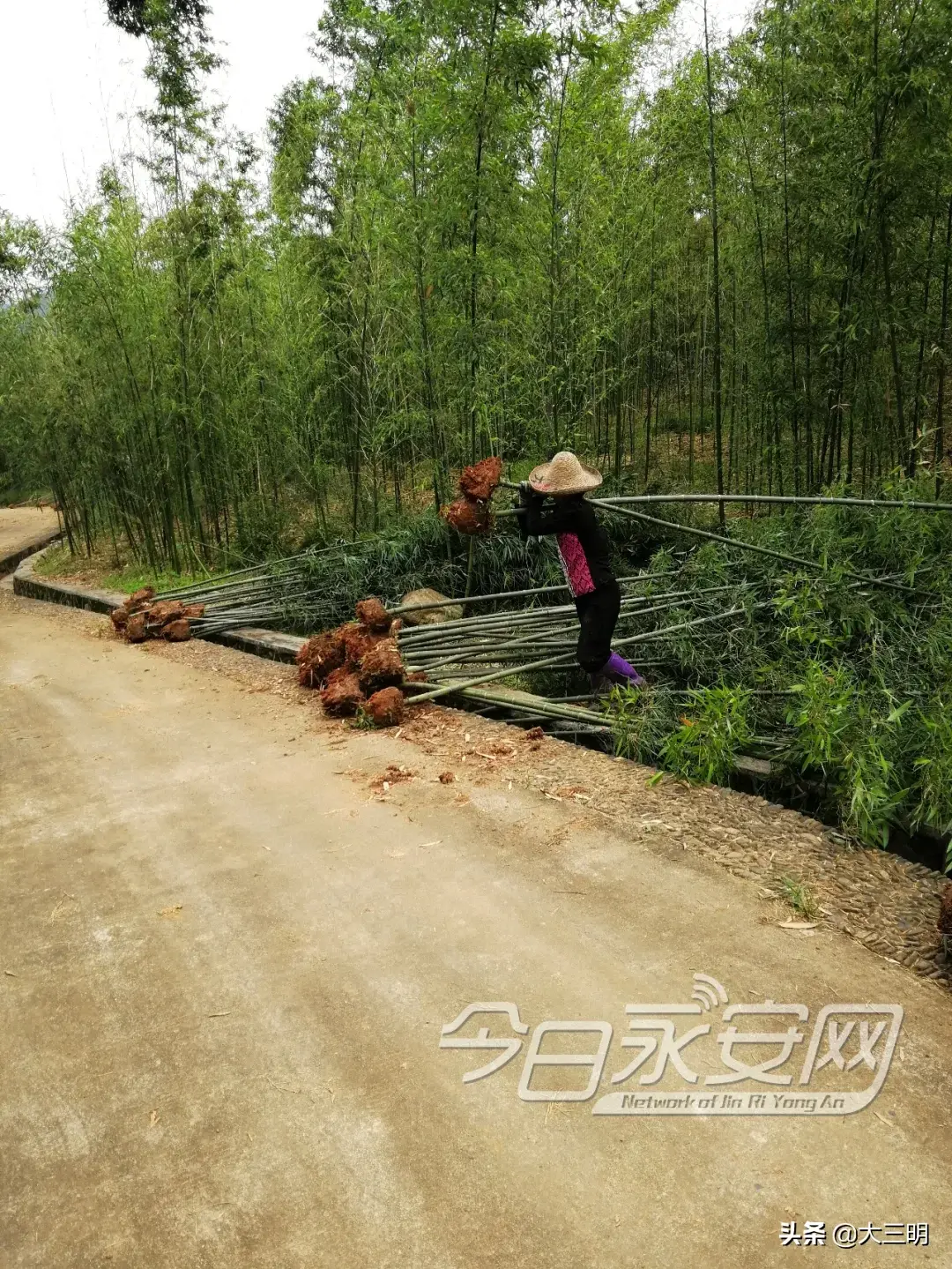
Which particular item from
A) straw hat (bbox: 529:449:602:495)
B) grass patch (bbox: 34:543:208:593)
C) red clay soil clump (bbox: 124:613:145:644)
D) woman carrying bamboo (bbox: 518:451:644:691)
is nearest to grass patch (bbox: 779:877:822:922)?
woman carrying bamboo (bbox: 518:451:644:691)

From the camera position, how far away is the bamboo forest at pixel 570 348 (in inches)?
138

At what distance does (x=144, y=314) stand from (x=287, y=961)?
6428mm

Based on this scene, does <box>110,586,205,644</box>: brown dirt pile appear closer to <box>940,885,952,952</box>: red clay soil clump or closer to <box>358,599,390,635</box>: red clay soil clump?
<box>358,599,390,635</box>: red clay soil clump

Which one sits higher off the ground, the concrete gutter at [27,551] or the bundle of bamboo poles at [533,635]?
the concrete gutter at [27,551]

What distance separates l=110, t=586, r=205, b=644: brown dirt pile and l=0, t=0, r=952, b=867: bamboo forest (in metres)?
0.41

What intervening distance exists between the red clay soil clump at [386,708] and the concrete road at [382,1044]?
0.62 meters

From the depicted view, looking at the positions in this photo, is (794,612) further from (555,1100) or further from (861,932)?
(555,1100)

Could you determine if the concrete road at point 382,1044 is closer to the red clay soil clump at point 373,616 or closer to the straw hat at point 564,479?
the red clay soil clump at point 373,616

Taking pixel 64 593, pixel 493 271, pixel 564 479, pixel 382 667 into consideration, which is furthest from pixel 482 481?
pixel 64 593

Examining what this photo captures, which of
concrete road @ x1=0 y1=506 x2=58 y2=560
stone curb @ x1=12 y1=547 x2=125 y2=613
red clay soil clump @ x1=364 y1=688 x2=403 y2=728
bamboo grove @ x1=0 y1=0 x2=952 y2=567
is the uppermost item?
bamboo grove @ x1=0 y1=0 x2=952 y2=567

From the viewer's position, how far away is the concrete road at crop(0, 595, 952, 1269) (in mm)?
1268

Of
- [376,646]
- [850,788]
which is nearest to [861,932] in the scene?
[850,788]

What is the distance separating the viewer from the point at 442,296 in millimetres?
5273

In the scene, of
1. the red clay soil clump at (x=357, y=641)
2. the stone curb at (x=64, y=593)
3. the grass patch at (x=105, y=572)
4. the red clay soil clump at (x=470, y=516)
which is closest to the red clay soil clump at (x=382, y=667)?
the red clay soil clump at (x=357, y=641)
